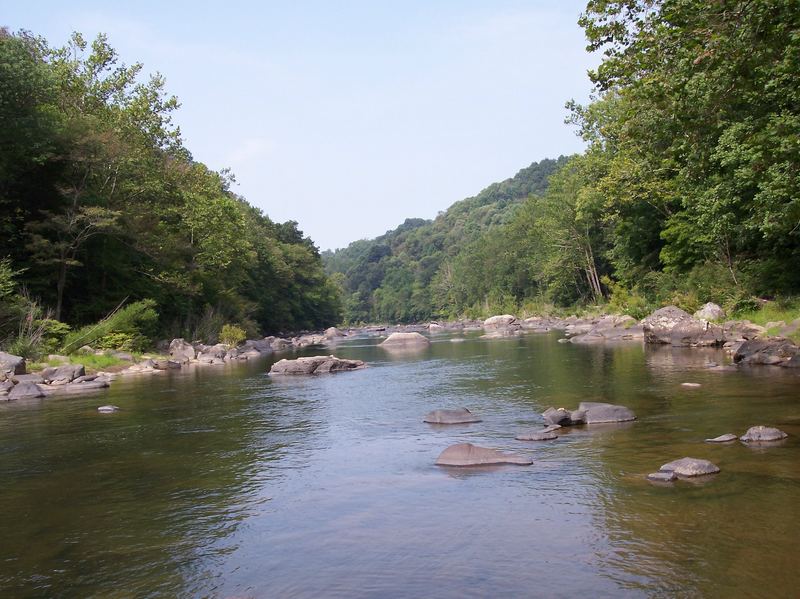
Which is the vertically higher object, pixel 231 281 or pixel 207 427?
pixel 231 281

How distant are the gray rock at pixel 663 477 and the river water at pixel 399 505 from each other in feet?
0.50

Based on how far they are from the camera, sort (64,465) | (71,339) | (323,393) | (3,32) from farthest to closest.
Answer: (3,32) → (71,339) → (323,393) → (64,465)

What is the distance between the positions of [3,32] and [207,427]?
29.4 metres

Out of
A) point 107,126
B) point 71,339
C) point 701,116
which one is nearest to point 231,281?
point 107,126

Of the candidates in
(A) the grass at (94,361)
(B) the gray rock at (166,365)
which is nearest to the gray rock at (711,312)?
(B) the gray rock at (166,365)

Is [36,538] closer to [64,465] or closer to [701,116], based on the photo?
[64,465]

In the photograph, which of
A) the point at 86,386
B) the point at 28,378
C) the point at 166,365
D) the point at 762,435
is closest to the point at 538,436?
the point at 762,435

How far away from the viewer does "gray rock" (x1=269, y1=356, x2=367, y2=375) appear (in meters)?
26.2

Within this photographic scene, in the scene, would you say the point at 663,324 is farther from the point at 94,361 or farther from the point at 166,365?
the point at 94,361

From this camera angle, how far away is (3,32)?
107ft

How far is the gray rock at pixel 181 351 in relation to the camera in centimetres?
3541

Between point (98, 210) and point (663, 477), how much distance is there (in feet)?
98.5

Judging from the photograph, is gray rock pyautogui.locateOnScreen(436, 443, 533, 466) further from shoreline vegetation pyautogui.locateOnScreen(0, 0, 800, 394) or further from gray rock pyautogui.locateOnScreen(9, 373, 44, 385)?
gray rock pyautogui.locateOnScreen(9, 373, 44, 385)

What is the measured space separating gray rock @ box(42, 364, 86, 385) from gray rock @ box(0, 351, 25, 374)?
80 cm
